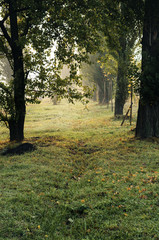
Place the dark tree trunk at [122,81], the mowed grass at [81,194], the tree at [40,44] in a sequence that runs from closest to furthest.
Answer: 1. the mowed grass at [81,194]
2. the tree at [40,44]
3. the dark tree trunk at [122,81]

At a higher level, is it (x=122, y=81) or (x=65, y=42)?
(x=65, y=42)

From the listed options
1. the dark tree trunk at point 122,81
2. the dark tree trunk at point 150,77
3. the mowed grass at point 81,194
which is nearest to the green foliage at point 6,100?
the mowed grass at point 81,194

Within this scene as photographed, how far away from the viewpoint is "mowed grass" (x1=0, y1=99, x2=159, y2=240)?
4.93 meters

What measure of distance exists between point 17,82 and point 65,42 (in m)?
3.79

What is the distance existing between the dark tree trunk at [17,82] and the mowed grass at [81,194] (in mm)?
2803

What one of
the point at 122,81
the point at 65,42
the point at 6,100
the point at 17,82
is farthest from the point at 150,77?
the point at 122,81

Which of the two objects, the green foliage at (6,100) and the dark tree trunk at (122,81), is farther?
the dark tree trunk at (122,81)

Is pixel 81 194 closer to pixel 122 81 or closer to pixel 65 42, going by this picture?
pixel 65 42

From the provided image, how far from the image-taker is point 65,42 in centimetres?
1333

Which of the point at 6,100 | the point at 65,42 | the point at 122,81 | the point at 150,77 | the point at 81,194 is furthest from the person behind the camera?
the point at 122,81

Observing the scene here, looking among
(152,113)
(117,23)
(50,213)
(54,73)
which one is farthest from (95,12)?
(50,213)

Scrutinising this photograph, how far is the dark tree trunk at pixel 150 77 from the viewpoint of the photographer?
11555 mm

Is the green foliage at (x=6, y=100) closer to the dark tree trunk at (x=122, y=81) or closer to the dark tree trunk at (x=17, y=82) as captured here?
the dark tree trunk at (x=17, y=82)

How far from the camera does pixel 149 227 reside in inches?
194
